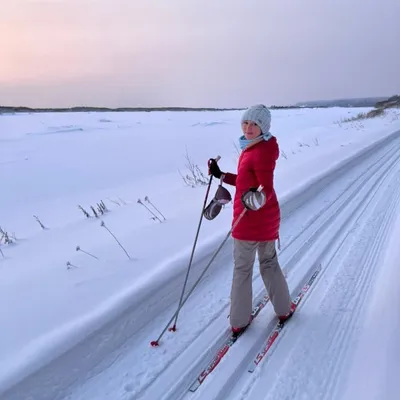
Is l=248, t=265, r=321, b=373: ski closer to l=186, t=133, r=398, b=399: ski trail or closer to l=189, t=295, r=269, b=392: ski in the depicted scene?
l=186, t=133, r=398, b=399: ski trail

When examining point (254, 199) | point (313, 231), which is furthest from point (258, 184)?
point (313, 231)

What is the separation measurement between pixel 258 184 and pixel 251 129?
399mm

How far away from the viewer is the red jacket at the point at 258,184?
2.65 m

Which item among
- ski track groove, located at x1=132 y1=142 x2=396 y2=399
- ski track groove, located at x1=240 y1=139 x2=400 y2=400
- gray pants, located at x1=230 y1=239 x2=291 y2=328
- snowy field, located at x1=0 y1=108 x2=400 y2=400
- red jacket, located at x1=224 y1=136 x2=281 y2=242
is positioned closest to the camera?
ski track groove, located at x1=240 y1=139 x2=400 y2=400

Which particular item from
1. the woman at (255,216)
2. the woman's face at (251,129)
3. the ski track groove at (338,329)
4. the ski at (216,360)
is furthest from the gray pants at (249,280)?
the woman's face at (251,129)

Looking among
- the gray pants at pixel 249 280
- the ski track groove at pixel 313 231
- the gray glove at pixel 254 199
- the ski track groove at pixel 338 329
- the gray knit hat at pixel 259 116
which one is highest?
the gray knit hat at pixel 259 116

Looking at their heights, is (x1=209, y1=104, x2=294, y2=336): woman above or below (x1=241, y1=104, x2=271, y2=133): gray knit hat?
below

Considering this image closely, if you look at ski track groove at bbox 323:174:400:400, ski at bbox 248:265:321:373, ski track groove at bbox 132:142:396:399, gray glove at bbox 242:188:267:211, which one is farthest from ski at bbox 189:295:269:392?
gray glove at bbox 242:188:267:211

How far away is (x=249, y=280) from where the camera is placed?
3004 mm

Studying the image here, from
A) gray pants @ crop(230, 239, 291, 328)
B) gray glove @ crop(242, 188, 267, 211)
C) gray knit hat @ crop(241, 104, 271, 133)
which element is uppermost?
gray knit hat @ crop(241, 104, 271, 133)

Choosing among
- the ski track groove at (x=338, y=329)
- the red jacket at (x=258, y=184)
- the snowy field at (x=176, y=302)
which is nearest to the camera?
the ski track groove at (x=338, y=329)

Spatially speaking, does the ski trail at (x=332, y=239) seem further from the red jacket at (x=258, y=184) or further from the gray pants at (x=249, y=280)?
the red jacket at (x=258, y=184)

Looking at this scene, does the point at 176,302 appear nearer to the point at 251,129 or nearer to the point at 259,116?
the point at 251,129

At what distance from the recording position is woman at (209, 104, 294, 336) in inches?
104
